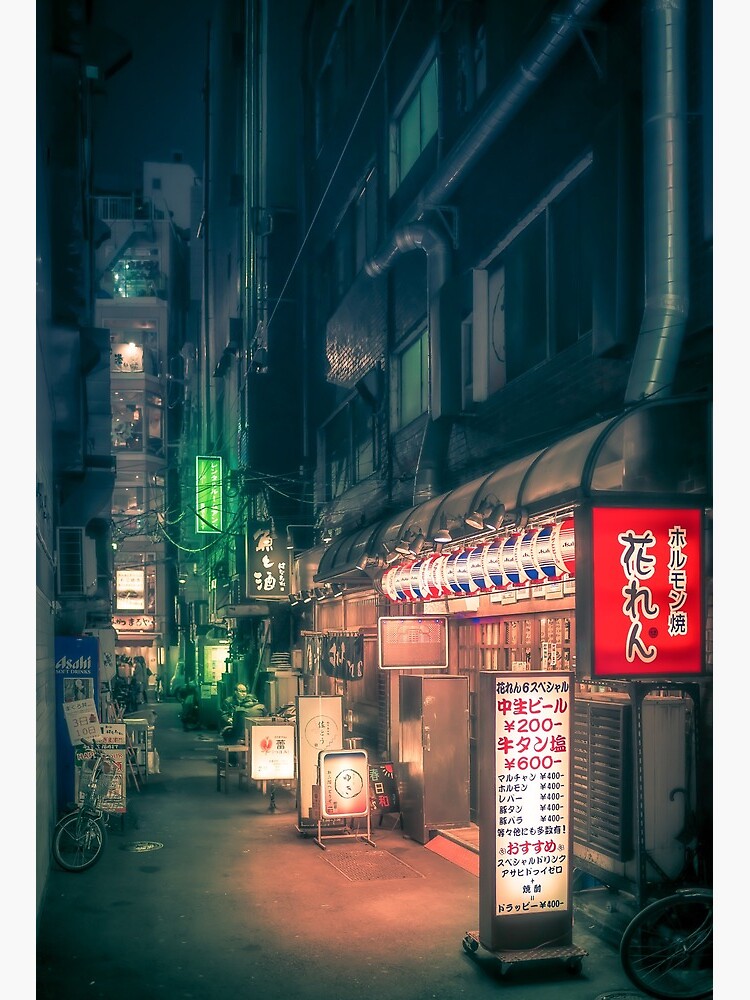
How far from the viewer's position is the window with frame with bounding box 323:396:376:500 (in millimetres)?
24516

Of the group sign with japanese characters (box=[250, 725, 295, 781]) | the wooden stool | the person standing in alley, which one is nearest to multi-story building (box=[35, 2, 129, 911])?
sign with japanese characters (box=[250, 725, 295, 781])

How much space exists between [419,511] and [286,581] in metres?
13.6

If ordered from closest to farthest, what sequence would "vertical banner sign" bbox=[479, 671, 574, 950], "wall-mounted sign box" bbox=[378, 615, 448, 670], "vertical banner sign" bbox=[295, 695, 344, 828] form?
"vertical banner sign" bbox=[479, 671, 574, 950] → "wall-mounted sign box" bbox=[378, 615, 448, 670] → "vertical banner sign" bbox=[295, 695, 344, 828]

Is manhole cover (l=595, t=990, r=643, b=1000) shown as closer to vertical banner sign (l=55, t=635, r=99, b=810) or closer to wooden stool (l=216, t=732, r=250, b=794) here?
vertical banner sign (l=55, t=635, r=99, b=810)

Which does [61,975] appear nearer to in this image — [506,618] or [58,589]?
[506,618]

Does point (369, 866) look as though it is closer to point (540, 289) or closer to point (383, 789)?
point (383, 789)

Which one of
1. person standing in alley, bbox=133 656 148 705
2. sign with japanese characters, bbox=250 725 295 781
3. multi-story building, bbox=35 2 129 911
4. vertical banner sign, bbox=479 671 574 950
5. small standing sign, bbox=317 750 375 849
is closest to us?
vertical banner sign, bbox=479 671 574 950

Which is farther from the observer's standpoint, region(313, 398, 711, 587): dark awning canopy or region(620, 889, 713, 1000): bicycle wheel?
region(313, 398, 711, 587): dark awning canopy

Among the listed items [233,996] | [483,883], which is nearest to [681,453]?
[483,883]

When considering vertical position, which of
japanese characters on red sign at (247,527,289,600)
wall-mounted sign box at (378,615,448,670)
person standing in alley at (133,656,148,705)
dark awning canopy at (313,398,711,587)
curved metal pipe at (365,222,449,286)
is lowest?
person standing in alley at (133,656,148,705)

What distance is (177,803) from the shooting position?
20.3 meters

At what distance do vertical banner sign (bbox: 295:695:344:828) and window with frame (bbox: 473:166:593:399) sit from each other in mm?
6221

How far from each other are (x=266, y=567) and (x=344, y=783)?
14380 mm

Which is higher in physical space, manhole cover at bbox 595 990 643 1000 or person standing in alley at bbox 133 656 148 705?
manhole cover at bbox 595 990 643 1000
